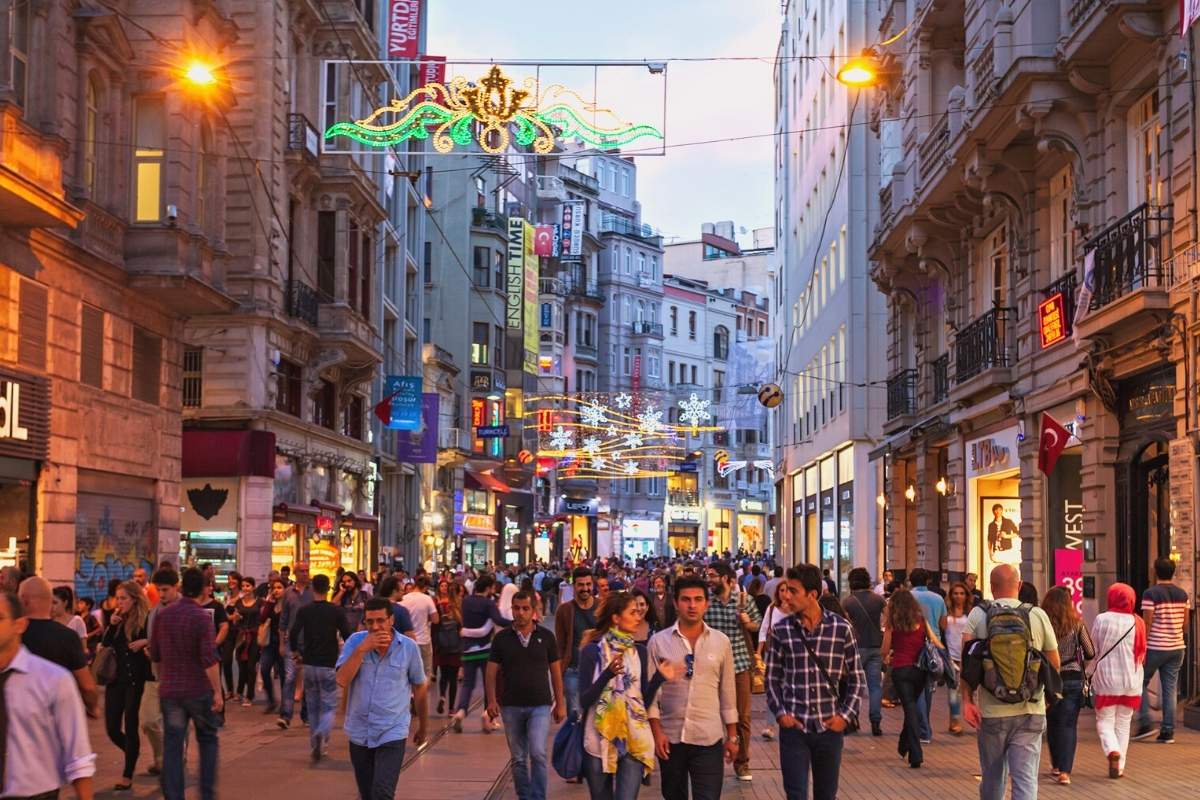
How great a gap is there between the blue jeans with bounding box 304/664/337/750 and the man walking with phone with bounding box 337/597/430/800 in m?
5.19

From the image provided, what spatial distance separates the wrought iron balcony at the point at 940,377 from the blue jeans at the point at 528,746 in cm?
2015

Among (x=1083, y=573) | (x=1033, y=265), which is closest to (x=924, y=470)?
(x=1033, y=265)

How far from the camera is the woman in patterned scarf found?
9.79 m

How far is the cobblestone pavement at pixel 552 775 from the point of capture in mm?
13469

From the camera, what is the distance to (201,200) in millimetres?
29219

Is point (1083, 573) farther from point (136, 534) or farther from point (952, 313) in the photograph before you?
point (136, 534)

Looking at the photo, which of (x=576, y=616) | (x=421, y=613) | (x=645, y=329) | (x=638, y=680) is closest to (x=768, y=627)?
(x=576, y=616)

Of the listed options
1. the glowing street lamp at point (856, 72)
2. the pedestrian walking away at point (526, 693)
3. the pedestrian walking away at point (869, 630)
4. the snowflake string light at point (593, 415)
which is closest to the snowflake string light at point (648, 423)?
the snowflake string light at point (593, 415)

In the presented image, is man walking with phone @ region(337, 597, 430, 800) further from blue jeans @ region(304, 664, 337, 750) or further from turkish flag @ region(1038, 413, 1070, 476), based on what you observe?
turkish flag @ region(1038, 413, 1070, 476)

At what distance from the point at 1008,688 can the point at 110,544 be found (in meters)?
18.4

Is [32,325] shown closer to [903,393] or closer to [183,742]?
[183,742]

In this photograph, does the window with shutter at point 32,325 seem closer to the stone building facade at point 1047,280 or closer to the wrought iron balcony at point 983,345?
the stone building facade at point 1047,280

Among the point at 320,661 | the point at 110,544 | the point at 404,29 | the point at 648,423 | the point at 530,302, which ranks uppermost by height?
the point at 404,29

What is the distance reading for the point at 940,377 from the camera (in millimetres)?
32375
